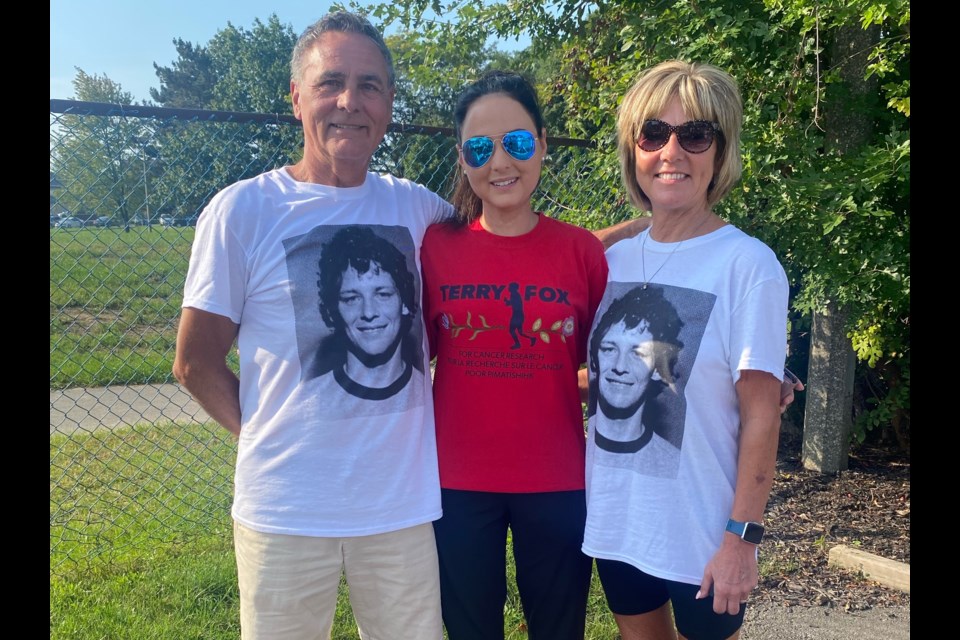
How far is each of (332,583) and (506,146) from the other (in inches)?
53.5

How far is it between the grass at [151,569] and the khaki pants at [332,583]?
100cm

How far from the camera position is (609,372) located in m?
2.06

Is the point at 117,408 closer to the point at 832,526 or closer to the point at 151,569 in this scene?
the point at 151,569

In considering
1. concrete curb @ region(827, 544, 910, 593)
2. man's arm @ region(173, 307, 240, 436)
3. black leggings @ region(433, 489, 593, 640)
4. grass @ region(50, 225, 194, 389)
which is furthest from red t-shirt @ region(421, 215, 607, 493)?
grass @ region(50, 225, 194, 389)

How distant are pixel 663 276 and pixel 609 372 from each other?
304 millimetres

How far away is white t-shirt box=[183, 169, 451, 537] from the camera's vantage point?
2.00m

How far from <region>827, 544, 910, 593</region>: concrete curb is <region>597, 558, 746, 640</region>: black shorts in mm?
2037

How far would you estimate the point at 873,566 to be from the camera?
3697mm

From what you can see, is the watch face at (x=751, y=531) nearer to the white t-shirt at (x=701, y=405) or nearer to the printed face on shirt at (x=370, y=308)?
the white t-shirt at (x=701, y=405)

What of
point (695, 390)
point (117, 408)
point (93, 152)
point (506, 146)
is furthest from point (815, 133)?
point (117, 408)

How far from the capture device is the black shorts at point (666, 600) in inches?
76.8
